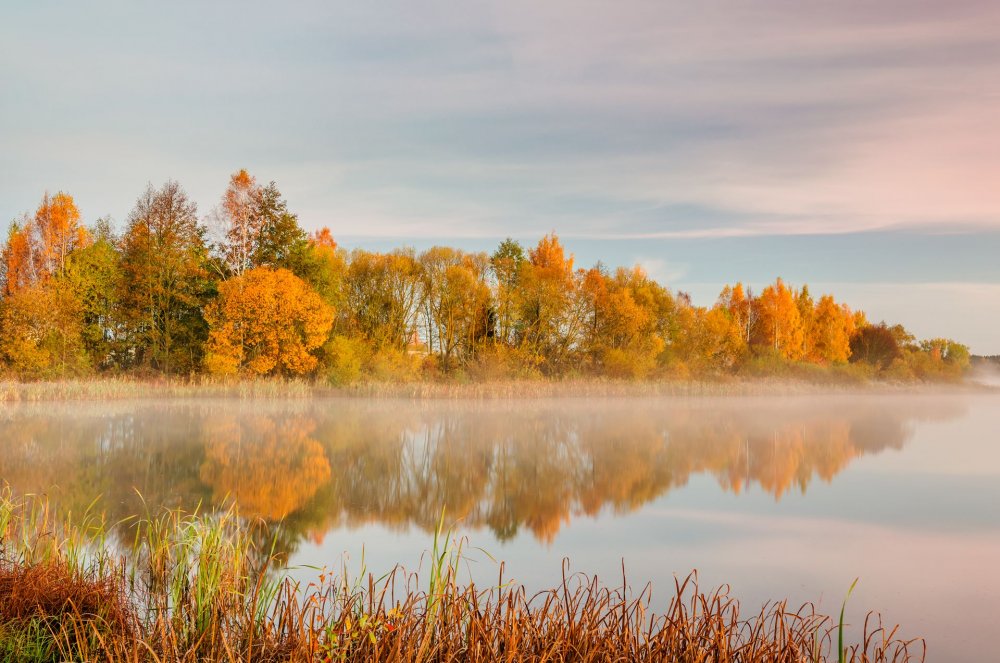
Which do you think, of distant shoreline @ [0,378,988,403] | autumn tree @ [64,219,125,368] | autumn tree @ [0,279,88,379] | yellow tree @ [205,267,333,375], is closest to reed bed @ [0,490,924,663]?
yellow tree @ [205,267,333,375]

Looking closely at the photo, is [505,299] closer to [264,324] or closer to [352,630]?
[264,324]

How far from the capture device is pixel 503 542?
10.5 meters

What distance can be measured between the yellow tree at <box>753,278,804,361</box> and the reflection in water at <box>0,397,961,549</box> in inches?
907

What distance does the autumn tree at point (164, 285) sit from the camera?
3628 centimetres

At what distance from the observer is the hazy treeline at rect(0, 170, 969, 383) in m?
34.1

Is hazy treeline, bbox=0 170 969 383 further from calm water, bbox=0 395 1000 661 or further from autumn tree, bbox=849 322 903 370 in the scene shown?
autumn tree, bbox=849 322 903 370

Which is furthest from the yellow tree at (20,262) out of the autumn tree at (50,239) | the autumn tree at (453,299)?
the autumn tree at (453,299)

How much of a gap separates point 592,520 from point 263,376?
26381mm

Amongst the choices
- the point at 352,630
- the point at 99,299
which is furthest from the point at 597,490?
the point at 99,299

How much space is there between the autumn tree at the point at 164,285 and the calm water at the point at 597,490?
7.99 m

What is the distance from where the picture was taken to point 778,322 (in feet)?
178

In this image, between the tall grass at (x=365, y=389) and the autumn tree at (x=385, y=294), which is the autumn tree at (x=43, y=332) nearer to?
the tall grass at (x=365, y=389)

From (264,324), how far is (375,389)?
248 inches

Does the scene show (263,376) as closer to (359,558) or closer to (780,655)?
(359,558)
